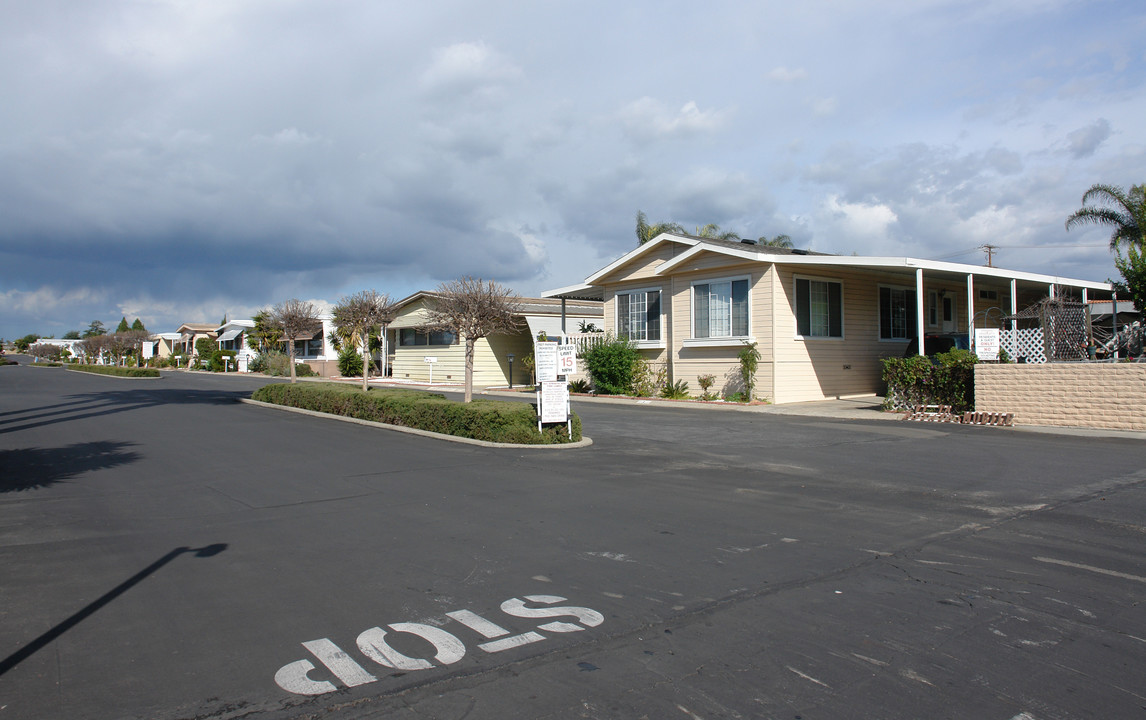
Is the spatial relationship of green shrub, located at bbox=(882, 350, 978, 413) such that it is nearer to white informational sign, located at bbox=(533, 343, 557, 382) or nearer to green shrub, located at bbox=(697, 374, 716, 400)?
green shrub, located at bbox=(697, 374, 716, 400)

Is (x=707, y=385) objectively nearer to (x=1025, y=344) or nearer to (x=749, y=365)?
(x=749, y=365)

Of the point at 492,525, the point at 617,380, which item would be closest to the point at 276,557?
the point at 492,525

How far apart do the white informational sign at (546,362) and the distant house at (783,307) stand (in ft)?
29.5

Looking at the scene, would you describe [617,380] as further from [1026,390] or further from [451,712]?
[451,712]

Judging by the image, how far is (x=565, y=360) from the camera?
14094 millimetres

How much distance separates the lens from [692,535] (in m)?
7.00

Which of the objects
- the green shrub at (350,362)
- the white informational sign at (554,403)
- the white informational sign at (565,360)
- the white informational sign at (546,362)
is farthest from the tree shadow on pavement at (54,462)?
the green shrub at (350,362)

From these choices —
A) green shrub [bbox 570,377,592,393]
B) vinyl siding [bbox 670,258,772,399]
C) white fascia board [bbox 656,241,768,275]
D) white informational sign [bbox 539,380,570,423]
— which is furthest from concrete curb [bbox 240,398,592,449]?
green shrub [bbox 570,377,592,393]

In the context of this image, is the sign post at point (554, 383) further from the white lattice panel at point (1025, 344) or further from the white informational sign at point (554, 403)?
the white lattice panel at point (1025, 344)

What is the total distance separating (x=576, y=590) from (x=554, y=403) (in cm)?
810

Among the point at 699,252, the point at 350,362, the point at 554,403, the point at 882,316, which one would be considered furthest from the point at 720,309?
the point at 350,362

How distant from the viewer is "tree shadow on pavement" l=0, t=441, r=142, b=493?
9891mm

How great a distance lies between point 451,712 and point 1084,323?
64.9 feet

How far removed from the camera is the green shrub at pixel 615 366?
81.6ft
